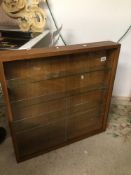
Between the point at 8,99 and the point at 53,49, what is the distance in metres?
0.40

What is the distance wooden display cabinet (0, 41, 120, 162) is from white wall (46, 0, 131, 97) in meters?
0.48

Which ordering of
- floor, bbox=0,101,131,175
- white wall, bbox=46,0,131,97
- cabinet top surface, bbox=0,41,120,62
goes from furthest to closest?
white wall, bbox=46,0,131,97 < floor, bbox=0,101,131,175 < cabinet top surface, bbox=0,41,120,62

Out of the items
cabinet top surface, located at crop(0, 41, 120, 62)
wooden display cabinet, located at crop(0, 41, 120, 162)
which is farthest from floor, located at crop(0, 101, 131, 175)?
cabinet top surface, located at crop(0, 41, 120, 62)

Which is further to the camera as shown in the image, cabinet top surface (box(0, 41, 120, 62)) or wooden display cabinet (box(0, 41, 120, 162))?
wooden display cabinet (box(0, 41, 120, 162))

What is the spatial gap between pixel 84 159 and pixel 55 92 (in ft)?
1.81

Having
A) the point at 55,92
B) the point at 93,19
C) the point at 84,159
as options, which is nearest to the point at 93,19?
the point at 93,19

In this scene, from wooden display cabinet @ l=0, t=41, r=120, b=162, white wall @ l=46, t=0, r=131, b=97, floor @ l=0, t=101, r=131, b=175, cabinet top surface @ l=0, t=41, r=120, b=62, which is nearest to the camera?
cabinet top surface @ l=0, t=41, r=120, b=62

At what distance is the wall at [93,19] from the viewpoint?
1.60m

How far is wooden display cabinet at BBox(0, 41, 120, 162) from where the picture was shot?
1085 mm

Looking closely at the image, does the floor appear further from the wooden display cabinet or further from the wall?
the wall

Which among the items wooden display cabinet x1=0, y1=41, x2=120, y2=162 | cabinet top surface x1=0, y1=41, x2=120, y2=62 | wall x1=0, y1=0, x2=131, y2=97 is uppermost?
wall x1=0, y1=0, x2=131, y2=97

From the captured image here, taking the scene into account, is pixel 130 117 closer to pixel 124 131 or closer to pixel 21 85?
pixel 124 131

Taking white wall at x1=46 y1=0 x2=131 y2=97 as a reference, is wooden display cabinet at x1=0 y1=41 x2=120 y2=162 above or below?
below

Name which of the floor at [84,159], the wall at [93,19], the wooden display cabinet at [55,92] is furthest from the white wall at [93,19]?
the floor at [84,159]
